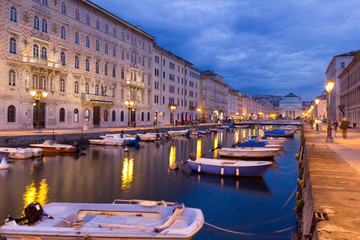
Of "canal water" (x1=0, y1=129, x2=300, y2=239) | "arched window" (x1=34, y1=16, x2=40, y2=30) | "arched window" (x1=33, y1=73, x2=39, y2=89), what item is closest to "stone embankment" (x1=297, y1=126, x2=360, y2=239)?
"canal water" (x1=0, y1=129, x2=300, y2=239)

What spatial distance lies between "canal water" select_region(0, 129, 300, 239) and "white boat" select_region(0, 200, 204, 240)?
2266 mm

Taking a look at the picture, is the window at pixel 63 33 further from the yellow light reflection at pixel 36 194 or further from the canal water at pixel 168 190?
the yellow light reflection at pixel 36 194

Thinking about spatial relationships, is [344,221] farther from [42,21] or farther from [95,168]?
[42,21]

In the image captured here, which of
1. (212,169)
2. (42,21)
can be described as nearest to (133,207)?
(212,169)

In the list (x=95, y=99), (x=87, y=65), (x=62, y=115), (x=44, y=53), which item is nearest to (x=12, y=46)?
(x=44, y=53)

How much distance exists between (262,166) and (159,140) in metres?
27.8

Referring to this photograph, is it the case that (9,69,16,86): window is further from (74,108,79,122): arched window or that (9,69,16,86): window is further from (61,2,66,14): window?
(61,2,66,14): window

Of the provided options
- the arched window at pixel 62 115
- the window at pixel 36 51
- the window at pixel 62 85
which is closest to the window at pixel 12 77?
the window at pixel 36 51

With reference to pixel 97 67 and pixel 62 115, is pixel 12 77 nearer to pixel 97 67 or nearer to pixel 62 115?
pixel 62 115

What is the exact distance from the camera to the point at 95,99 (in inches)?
1885

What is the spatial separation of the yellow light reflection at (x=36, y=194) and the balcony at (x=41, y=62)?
25871 millimetres

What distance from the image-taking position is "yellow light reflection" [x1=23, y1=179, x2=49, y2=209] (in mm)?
13086

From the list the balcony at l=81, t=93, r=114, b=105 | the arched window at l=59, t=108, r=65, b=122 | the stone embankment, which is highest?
the balcony at l=81, t=93, r=114, b=105

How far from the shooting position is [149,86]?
64500 mm
